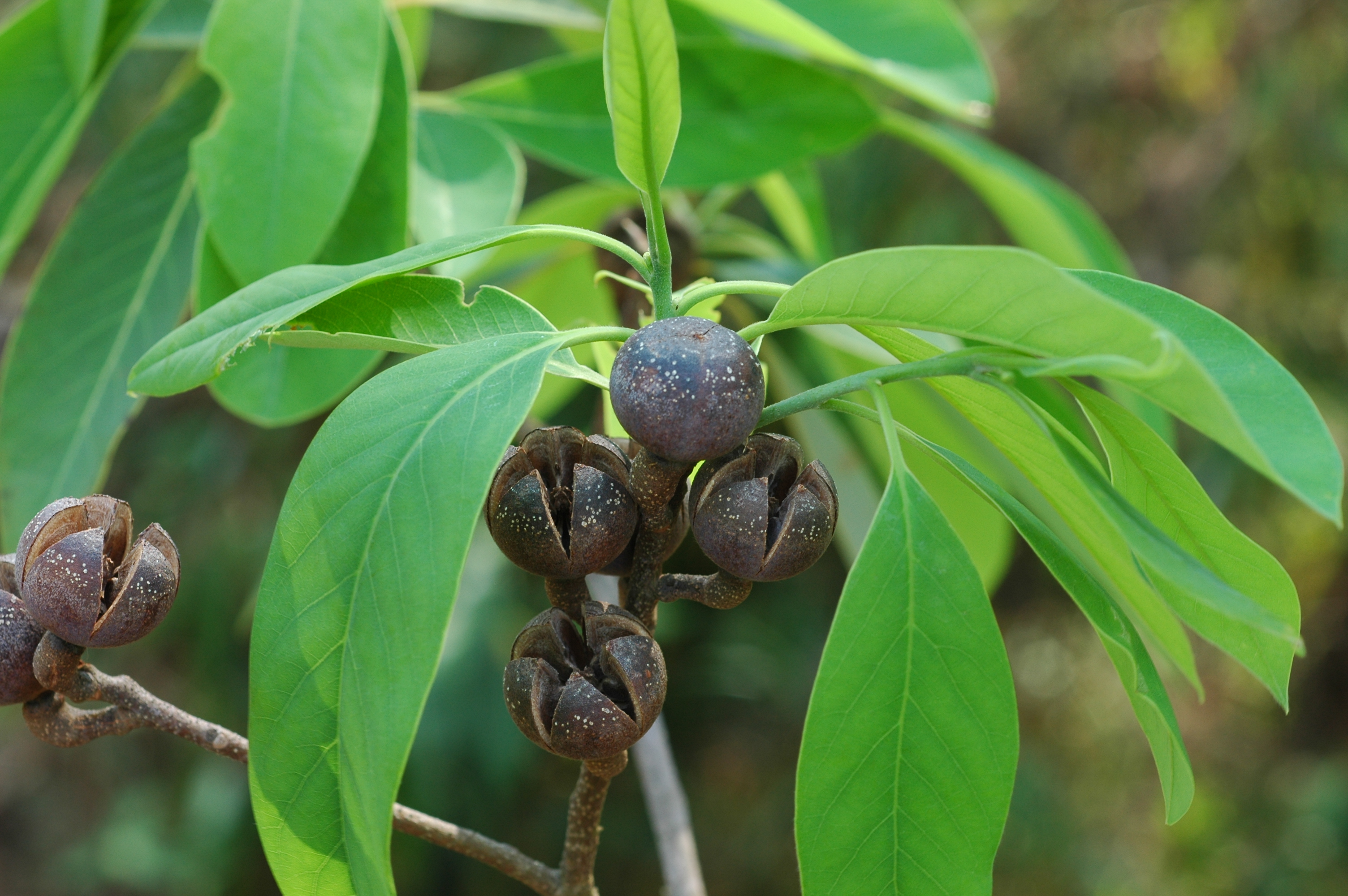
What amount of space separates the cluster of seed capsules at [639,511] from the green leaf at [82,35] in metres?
0.60

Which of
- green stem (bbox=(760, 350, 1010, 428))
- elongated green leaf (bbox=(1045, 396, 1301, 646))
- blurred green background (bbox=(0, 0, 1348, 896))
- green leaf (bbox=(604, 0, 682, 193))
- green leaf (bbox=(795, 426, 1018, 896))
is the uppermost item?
green leaf (bbox=(604, 0, 682, 193))

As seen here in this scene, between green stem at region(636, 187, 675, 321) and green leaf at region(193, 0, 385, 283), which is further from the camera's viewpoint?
green leaf at region(193, 0, 385, 283)

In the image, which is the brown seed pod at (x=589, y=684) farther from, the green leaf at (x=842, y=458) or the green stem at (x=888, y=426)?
the green leaf at (x=842, y=458)

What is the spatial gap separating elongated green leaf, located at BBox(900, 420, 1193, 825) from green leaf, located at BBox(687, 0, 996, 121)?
1.89 feet

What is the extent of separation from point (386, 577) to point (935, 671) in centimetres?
24

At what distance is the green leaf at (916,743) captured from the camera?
46 cm

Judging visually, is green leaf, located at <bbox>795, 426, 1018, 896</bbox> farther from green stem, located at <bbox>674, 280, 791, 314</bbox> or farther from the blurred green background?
the blurred green background

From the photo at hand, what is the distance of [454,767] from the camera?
2465 mm

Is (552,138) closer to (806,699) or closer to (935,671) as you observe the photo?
(935,671)

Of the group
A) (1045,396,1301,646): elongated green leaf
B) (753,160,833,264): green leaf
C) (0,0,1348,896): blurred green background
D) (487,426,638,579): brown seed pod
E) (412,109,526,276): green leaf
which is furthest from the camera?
(0,0,1348,896): blurred green background

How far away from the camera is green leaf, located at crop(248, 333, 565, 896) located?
0.42 meters

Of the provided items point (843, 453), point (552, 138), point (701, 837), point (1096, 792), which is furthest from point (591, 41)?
point (1096, 792)

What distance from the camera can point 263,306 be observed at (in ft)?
1.68

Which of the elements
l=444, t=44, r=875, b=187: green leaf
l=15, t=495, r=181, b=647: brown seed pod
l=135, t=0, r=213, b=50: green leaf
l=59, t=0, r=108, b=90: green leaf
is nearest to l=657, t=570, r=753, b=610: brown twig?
l=15, t=495, r=181, b=647: brown seed pod
